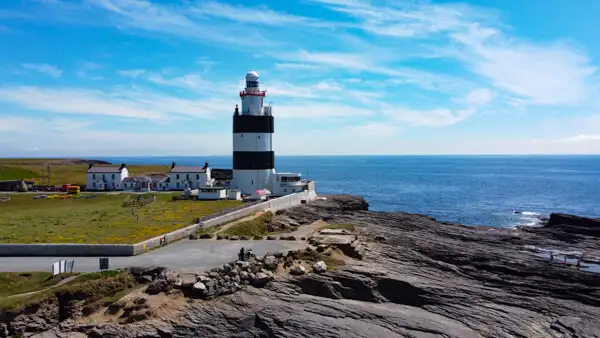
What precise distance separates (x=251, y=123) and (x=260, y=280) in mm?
32272

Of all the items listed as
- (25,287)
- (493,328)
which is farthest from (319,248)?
(25,287)

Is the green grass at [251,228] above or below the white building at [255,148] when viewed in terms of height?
below

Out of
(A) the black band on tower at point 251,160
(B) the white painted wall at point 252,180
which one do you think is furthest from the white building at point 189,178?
(A) the black band on tower at point 251,160

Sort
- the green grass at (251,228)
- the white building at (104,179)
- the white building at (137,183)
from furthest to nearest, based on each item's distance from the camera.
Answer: the white building at (104,179) → the white building at (137,183) → the green grass at (251,228)

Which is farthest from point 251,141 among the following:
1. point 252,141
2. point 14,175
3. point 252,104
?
point 14,175

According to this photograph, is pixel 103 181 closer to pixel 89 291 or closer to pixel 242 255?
pixel 242 255

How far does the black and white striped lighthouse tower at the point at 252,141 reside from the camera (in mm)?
55156

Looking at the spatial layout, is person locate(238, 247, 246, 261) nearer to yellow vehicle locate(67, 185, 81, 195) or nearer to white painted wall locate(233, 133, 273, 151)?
white painted wall locate(233, 133, 273, 151)

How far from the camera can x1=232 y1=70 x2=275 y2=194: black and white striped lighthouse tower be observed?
55156 mm

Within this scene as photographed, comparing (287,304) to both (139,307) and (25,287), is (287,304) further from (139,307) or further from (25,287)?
(25,287)

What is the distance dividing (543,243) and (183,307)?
36033 mm

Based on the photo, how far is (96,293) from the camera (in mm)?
22469

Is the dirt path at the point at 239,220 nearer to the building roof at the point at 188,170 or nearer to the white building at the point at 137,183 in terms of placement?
the building roof at the point at 188,170

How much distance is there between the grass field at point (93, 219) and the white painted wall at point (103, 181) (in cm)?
867
